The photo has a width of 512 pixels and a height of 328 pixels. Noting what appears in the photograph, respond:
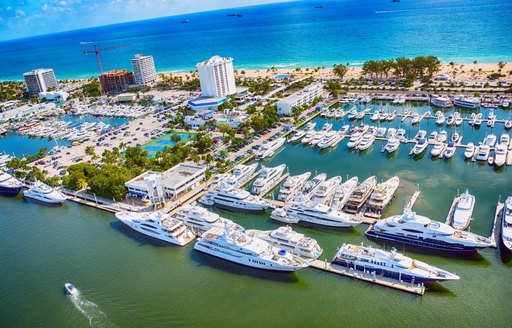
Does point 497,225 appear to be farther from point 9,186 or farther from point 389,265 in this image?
point 9,186

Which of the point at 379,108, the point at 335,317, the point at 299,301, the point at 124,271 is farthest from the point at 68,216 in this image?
the point at 379,108

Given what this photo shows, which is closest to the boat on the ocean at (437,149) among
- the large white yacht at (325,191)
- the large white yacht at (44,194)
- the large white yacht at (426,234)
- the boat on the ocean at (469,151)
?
the boat on the ocean at (469,151)

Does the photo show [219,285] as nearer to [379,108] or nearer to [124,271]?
[124,271]

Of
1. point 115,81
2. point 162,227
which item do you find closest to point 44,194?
point 162,227

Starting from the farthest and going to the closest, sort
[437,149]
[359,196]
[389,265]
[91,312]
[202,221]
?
[437,149], [359,196], [202,221], [91,312], [389,265]

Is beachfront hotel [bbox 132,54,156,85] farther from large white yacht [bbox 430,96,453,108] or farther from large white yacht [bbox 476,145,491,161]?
large white yacht [bbox 476,145,491,161]

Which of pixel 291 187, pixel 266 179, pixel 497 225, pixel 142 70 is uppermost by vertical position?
pixel 142 70

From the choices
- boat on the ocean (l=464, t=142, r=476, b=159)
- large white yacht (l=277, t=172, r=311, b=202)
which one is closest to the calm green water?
boat on the ocean (l=464, t=142, r=476, b=159)

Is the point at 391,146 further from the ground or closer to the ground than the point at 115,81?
closer to the ground
